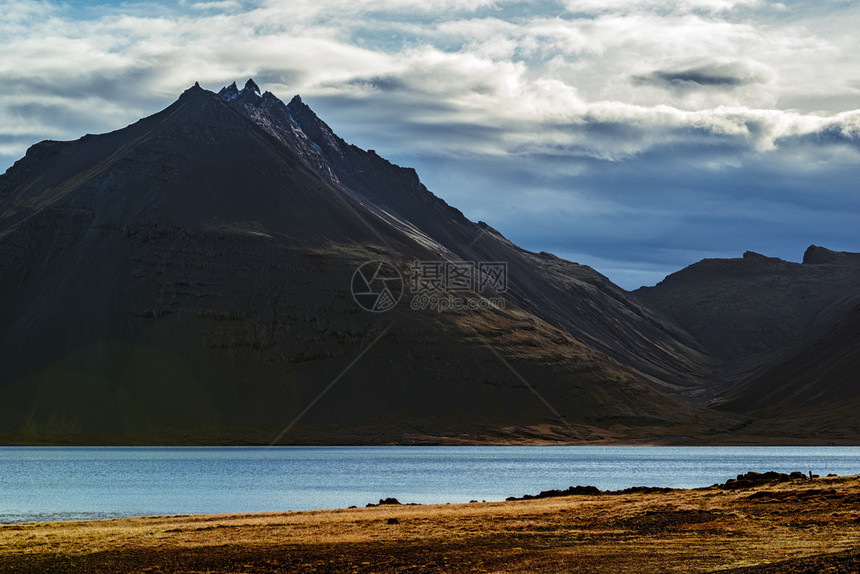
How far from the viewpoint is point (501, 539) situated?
35719 millimetres

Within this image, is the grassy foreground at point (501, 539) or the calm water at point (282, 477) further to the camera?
the calm water at point (282, 477)

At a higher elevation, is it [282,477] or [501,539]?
[501,539]

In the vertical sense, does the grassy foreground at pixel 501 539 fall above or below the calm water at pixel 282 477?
above

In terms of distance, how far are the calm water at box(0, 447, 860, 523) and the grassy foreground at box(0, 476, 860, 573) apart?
19.8 meters

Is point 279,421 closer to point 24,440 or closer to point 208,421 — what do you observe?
point 208,421

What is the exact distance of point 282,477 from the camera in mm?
95375

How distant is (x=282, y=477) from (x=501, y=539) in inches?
2479

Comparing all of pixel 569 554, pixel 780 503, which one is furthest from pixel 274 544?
pixel 780 503

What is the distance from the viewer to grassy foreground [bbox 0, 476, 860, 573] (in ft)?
96.1

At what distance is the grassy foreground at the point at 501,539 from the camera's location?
29297 millimetres

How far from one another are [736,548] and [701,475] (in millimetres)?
67704

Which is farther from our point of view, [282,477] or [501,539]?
[282,477]

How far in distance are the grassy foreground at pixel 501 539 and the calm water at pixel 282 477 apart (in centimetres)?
1984

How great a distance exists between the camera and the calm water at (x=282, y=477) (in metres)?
67.2
